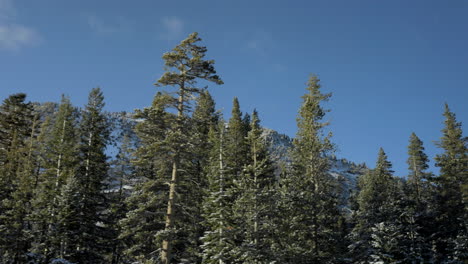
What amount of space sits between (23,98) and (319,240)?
32712mm

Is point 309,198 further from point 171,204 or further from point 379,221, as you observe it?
point 379,221

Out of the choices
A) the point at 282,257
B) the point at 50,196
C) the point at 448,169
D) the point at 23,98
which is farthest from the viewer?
the point at 448,169

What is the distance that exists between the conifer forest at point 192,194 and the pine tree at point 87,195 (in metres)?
0.10

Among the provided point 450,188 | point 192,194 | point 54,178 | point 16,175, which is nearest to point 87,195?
point 54,178

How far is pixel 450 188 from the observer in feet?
132

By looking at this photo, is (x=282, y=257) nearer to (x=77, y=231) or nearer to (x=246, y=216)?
(x=246, y=216)

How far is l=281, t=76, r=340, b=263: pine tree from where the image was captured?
25.7m

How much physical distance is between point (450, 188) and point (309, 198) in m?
22.7

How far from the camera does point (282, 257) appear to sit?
76.9 feet

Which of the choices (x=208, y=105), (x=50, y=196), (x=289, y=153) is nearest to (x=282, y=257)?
(x=289, y=153)

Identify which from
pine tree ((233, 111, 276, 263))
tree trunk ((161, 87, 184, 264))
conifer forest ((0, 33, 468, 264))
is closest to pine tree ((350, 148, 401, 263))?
conifer forest ((0, 33, 468, 264))

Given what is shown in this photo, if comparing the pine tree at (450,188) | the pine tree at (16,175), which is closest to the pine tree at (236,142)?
the pine tree at (16,175)

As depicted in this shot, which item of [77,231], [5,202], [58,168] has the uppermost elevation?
[58,168]

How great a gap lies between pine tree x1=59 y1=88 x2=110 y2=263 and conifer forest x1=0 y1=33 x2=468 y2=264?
101 mm
